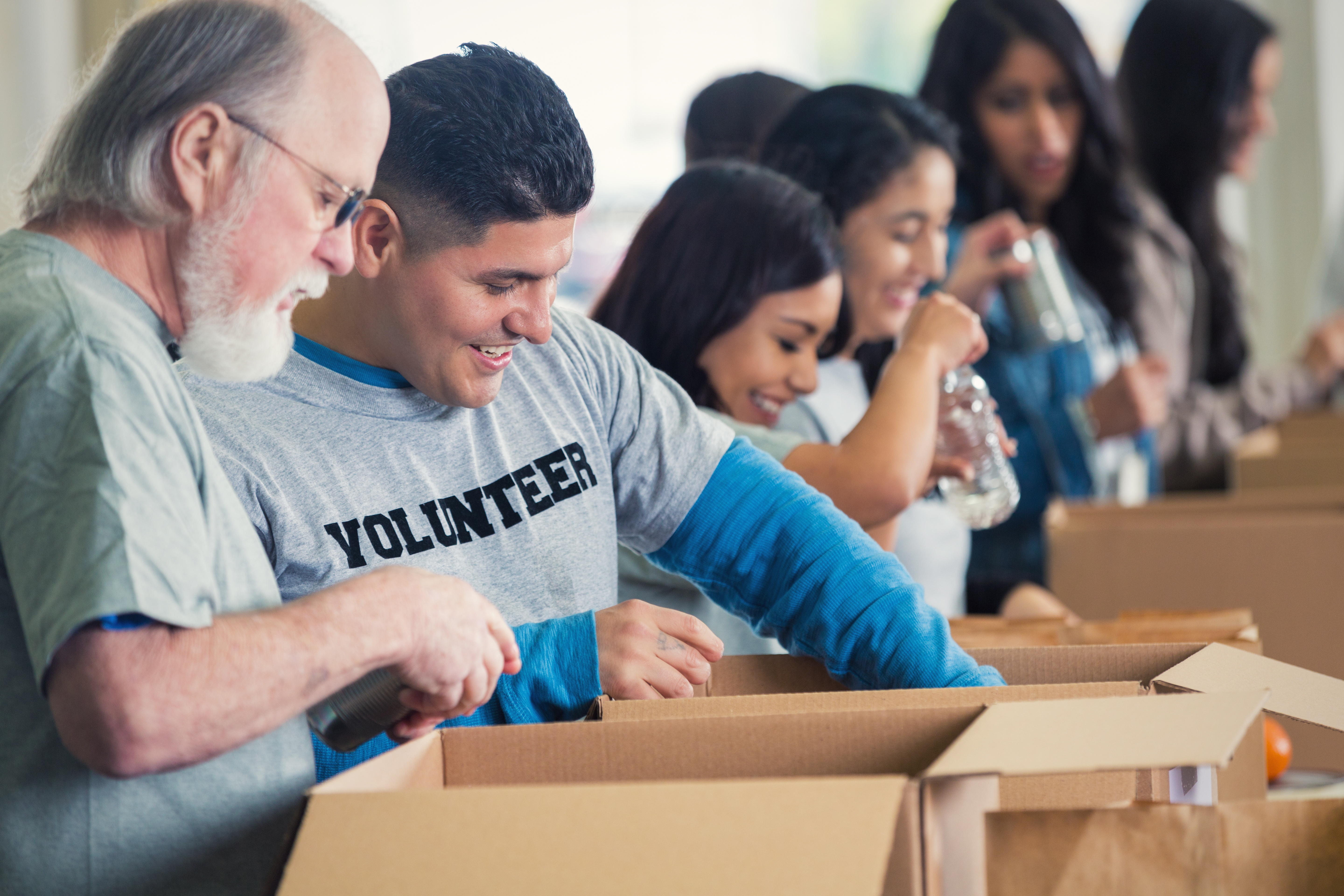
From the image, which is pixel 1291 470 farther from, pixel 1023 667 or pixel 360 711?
pixel 360 711

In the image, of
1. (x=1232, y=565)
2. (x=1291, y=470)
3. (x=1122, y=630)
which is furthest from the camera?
(x=1291, y=470)

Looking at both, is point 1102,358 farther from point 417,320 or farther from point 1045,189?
point 417,320

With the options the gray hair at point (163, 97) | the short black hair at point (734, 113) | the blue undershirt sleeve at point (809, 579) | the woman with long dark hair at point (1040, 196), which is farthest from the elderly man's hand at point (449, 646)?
the woman with long dark hair at point (1040, 196)

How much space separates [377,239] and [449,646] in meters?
0.37

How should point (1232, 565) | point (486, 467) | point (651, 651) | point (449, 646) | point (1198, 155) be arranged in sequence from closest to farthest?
point (449, 646) → point (651, 651) → point (486, 467) → point (1232, 565) → point (1198, 155)

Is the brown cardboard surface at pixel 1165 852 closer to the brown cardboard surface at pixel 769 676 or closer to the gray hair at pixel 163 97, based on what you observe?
the brown cardboard surface at pixel 769 676

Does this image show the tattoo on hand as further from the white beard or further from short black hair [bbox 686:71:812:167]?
short black hair [bbox 686:71:812:167]

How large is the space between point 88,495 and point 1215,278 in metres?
2.80

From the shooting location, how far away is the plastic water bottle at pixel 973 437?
151 cm

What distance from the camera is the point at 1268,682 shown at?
2.71ft

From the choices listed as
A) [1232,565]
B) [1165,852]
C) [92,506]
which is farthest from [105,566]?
[1232,565]

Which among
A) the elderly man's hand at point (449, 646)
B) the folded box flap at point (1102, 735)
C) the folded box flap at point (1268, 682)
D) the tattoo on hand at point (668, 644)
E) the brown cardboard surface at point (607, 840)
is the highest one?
the elderly man's hand at point (449, 646)

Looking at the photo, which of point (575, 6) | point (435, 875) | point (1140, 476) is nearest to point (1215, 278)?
point (1140, 476)

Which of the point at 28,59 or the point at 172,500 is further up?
the point at 28,59
